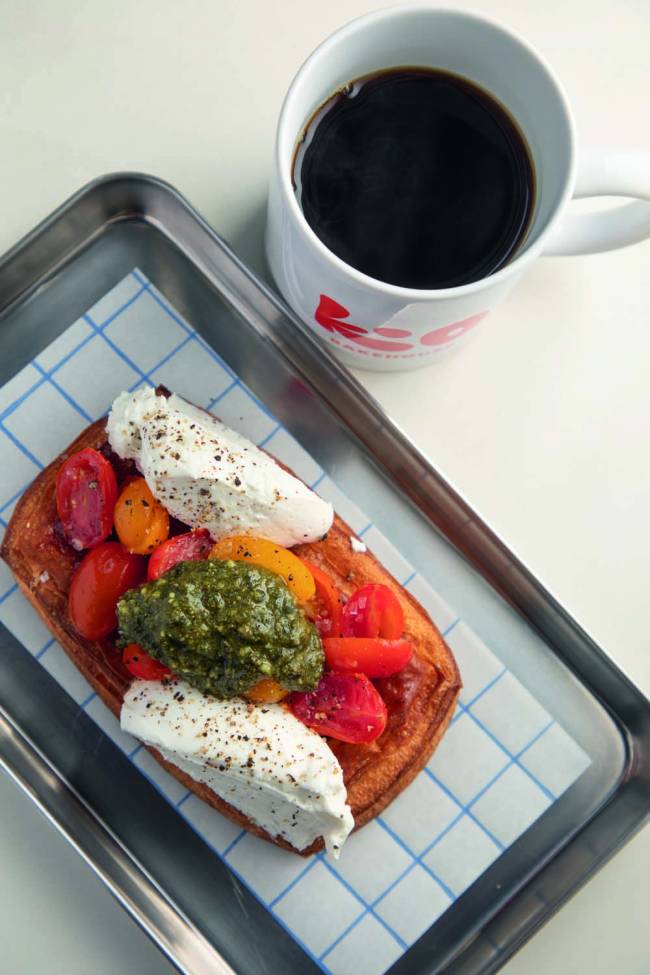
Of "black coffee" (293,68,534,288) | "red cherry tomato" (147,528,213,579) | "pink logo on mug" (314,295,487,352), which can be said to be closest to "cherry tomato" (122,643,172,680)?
"red cherry tomato" (147,528,213,579)

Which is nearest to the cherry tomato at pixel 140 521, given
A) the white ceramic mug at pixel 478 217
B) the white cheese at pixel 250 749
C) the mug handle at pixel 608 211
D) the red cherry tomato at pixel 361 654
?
the white cheese at pixel 250 749

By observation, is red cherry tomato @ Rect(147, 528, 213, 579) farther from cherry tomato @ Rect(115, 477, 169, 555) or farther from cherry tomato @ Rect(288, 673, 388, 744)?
cherry tomato @ Rect(288, 673, 388, 744)

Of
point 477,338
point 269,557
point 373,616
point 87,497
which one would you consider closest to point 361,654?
point 373,616

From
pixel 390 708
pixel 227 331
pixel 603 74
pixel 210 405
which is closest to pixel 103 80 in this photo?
pixel 227 331

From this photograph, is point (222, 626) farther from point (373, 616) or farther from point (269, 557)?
point (373, 616)

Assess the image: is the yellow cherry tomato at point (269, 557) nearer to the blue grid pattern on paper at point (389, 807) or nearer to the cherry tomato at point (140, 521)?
the cherry tomato at point (140, 521)

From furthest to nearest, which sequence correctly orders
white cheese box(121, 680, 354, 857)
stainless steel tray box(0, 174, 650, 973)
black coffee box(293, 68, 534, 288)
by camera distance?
stainless steel tray box(0, 174, 650, 973) → white cheese box(121, 680, 354, 857) → black coffee box(293, 68, 534, 288)

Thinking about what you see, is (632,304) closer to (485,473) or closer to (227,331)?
(485,473)
